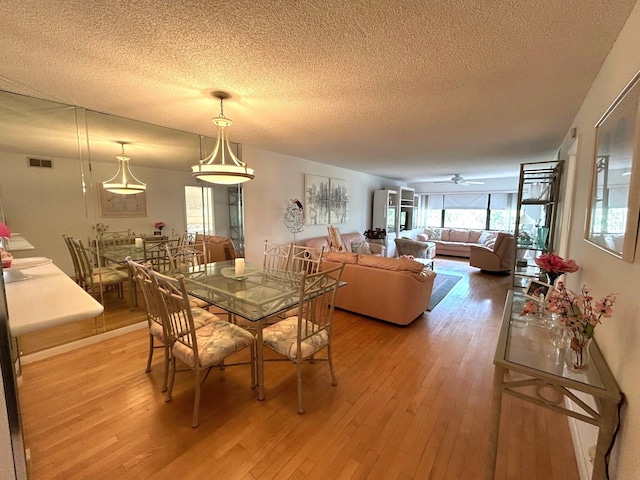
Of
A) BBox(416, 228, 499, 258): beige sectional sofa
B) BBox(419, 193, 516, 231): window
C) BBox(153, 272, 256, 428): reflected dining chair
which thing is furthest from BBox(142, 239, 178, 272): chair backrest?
BBox(419, 193, 516, 231): window

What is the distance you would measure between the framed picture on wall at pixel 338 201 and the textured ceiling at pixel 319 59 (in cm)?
288

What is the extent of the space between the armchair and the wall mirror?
15.5 feet

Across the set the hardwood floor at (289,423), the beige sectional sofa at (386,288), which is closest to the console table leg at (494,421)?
the hardwood floor at (289,423)

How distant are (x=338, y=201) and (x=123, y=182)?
4.05 metres

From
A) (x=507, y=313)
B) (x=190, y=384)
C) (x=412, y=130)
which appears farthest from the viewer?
(x=412, y=130)

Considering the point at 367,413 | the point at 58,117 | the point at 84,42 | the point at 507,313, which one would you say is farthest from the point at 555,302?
the point at 58,117

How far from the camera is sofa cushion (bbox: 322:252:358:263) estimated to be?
3.49 meters

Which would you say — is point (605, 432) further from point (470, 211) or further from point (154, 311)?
point (470, 211)

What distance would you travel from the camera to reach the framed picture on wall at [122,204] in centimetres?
280

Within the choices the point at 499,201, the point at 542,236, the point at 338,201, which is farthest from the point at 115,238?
the point at 499,201

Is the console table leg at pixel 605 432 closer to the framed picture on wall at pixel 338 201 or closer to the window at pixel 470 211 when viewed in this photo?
the framed picture on wall at pixel 338 201

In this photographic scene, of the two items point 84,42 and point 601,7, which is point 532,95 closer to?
point 601,7

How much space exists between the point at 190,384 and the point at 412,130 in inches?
132

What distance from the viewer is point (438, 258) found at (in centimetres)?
765
